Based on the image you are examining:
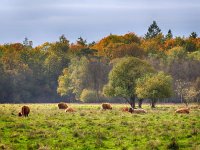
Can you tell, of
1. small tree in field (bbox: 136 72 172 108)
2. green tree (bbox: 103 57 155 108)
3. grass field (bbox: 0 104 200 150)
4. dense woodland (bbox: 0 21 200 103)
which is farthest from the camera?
dense woodland (bbox: 0 21 200 103)

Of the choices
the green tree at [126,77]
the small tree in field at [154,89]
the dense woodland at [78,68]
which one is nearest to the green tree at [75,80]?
the dense woodland at [78,68]

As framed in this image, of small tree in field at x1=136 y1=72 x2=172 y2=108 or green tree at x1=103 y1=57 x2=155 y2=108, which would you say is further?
green tree at x1=103 y1=57 x2=155 y2=108

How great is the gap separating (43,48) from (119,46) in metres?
35.5

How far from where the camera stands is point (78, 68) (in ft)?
364

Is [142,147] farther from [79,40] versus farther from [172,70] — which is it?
[79,40]

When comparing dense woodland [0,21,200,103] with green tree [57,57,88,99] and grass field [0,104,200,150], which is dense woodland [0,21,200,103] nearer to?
green tree [57,57,88,99]

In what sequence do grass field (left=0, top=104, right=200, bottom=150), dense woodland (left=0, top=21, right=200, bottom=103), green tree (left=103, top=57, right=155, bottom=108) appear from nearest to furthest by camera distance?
1. grass field (left=0, top=104, right=200, bottom=150)
2. green tree (left=103, top=57, right=155, bottom=108)
3. dense woodland (left=0, top=21, right=200, bottom=103)

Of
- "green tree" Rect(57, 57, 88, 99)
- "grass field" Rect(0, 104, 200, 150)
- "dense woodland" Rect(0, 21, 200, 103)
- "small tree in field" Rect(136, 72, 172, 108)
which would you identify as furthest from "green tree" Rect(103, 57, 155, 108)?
"green tree" Rect(57, 57, 88, 99)

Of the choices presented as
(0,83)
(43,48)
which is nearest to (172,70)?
(0,83)

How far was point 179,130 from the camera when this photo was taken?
3106 cm

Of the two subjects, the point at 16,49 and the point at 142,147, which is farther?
the point at 16,49

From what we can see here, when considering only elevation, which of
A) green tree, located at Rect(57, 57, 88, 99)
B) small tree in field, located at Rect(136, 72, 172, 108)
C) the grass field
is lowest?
the grass field

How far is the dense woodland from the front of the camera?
105938mm

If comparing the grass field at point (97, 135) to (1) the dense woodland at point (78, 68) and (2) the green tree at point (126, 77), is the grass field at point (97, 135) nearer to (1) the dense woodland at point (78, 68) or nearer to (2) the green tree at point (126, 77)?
(2) the green tree at point (126, 77)
